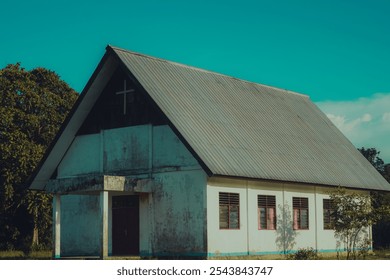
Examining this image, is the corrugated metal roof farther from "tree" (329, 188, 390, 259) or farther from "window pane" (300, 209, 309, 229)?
"tree" (329, 188, 390, 259)

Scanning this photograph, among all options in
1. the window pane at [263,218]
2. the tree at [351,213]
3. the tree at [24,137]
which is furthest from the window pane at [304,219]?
the tree at [24,137]

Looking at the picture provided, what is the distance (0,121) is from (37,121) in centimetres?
282

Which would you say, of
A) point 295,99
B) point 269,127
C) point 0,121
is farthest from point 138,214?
point 0,121

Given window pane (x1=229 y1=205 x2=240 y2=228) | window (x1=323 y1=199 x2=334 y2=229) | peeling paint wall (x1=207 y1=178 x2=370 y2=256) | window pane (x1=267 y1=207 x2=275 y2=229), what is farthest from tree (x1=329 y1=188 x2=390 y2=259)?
window pane (x1=229 y1=205 x2=240 y2=228)

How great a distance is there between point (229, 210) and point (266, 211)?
270 centimetres

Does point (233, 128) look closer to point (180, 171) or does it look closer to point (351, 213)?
point (180, 171)

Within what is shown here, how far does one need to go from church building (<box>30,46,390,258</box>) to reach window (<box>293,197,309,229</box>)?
0.06m

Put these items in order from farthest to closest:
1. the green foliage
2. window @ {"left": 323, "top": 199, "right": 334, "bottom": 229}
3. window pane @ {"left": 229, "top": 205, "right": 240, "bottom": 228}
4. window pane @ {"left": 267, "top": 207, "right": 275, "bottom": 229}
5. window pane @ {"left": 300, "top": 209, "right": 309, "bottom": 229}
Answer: window @ {"left": 323, "top": 199, "right": 334, "bottom": 229} → window pane @ {"left": 300, "top": 209, "right": 309, "bottom": 229} → window pane @ {"left": 267, "top": 207, "right": 275, "bottom": 229} → window pane @ {"left": 229, "top": 205, "right": 240, "bottom": 228} → the green foliage

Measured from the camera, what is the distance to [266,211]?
34.6 metres

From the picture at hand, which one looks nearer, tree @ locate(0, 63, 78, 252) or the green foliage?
the green foliage

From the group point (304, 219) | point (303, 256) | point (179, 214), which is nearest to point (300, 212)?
point (304, 219)

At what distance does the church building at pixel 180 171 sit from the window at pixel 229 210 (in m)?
0.04

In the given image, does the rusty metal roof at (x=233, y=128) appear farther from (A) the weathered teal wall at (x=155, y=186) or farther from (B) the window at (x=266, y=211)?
(B) the window at (x=266, y=211)

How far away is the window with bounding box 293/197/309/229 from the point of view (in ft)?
120
